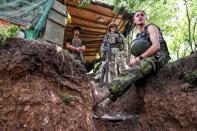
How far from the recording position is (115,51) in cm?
821

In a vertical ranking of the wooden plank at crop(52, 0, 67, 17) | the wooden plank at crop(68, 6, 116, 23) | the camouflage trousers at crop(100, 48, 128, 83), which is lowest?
the camouflage trousers at crop(100, 48, 128, 83)

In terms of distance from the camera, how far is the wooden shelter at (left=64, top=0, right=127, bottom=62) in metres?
9.75

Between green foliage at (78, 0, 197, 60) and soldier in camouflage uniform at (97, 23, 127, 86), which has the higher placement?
green foliage at (78, 0, 197, 60)

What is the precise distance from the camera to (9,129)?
3332 mm

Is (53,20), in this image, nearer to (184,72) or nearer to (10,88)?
(184,72)

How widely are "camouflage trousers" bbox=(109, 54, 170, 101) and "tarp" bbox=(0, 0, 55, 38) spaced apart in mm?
2453

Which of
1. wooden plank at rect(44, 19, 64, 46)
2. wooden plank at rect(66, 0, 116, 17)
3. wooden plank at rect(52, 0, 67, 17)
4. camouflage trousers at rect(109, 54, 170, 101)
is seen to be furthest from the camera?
wooden plank at rect(66, 0, 116, 17)

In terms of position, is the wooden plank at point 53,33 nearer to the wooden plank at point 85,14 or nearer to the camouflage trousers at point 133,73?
the wooden plank at point 85,14

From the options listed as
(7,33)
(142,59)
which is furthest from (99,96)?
(7,33)

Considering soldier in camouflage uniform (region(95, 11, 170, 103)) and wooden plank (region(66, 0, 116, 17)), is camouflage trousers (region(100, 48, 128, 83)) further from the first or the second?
soldier in camouflage uniform (region(95, 11, 170, 103))

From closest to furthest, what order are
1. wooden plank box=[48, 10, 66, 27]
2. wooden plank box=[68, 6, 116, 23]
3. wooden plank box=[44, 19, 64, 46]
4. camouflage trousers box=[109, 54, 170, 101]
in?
camouflage trousers box=[109, 54, 170, 101], wooden plank box=[44, 19, 64, 46], wooden plank box=[48, 10, 66, 27], wooden plank box=[68, 6, 116, 23]

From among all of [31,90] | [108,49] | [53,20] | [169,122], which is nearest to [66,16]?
[53,20]

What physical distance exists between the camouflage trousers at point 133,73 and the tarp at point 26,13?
2.45 meters

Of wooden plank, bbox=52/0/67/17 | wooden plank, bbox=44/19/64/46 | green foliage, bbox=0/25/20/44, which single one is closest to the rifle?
wooden plank, bbox=44/19/64/46
